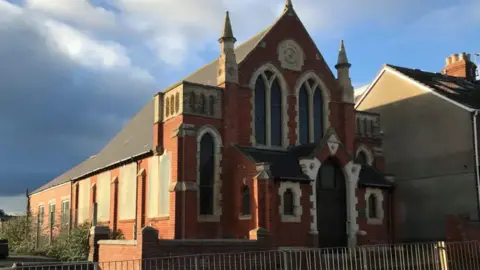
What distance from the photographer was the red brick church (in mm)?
20547

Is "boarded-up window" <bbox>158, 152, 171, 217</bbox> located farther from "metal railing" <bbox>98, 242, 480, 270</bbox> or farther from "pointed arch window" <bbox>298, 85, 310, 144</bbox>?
"pointed arch window" <bbox>298, 85, 310, 144</bbox>

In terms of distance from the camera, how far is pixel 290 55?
79.0 feet

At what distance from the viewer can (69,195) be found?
3712cm

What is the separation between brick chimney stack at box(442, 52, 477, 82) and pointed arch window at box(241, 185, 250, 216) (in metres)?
16.5

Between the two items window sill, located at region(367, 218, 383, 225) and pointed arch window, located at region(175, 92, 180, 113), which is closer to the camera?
pointed arch window, located at region(175, 92, 180, 113)

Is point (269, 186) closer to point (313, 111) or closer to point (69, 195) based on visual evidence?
point (313, 111)

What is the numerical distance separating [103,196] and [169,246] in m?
15.4

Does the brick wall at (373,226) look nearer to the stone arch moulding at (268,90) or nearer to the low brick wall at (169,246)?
the stone arch moulding at (268,90)

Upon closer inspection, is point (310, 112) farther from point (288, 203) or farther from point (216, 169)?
point (216, 169)

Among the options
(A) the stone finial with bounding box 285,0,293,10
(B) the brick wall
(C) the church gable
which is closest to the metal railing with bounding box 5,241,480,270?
(B) the brick wall

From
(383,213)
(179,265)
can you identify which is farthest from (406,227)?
(179,265)

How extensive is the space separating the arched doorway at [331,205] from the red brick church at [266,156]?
0.04 m

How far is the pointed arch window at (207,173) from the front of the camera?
21.3 m

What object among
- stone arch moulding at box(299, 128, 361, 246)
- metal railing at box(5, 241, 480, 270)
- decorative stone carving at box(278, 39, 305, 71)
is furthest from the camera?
decorative stone carving at box(278, 39, 305, 71)
